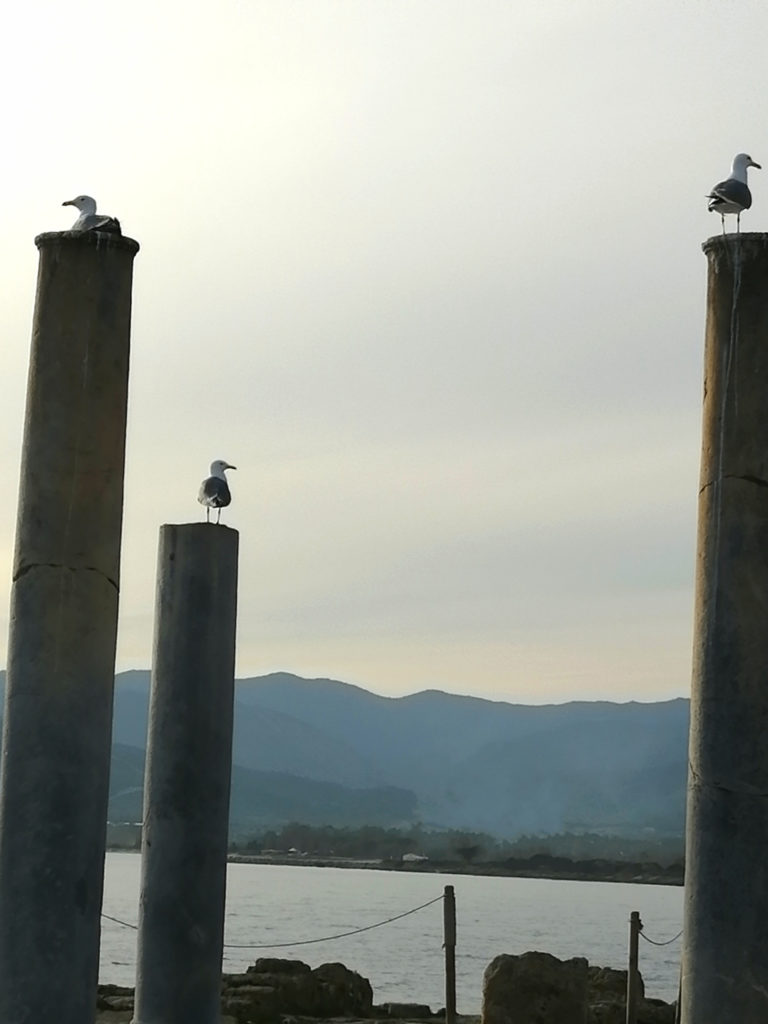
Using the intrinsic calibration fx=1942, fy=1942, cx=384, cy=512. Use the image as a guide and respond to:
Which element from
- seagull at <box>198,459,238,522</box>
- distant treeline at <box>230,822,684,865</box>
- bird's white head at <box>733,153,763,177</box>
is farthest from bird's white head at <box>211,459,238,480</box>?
distant treeline at <box>230,822,684,865</box>

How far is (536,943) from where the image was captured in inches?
2335

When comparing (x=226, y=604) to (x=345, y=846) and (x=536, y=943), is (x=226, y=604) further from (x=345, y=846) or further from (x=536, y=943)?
(x=345, y=846)

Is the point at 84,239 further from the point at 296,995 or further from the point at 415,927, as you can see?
the point at 415,927

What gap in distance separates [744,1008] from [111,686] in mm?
3646

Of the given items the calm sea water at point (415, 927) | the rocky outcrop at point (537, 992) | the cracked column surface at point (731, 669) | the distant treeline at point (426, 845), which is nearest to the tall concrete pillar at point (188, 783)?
the rocky outcrop at point (537, 992)

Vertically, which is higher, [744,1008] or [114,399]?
[114,399]

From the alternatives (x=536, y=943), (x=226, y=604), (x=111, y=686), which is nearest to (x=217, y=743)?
(x=226, y=604)

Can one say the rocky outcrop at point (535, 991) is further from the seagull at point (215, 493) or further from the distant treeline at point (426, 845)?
the distant treeline at point (426, 845)

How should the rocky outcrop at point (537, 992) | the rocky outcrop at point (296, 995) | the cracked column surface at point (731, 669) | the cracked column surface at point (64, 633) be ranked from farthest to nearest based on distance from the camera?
the rocky outcrop at point (296, 995), the rocky outcrop at point (537, 992), the cracked column surface at point (64, 633), the cracked column surface at point (731, 669)

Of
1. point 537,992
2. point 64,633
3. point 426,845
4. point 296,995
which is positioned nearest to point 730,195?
point 64,633

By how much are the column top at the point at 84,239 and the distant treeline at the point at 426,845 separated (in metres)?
143

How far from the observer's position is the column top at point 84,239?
10586 mm

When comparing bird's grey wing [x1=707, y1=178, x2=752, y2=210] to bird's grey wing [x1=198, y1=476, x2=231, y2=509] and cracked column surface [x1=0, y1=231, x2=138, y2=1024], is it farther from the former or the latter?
bird's grey wing [x1=198, y1=476, x2=231, y2=509]

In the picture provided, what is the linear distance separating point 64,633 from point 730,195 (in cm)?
458
